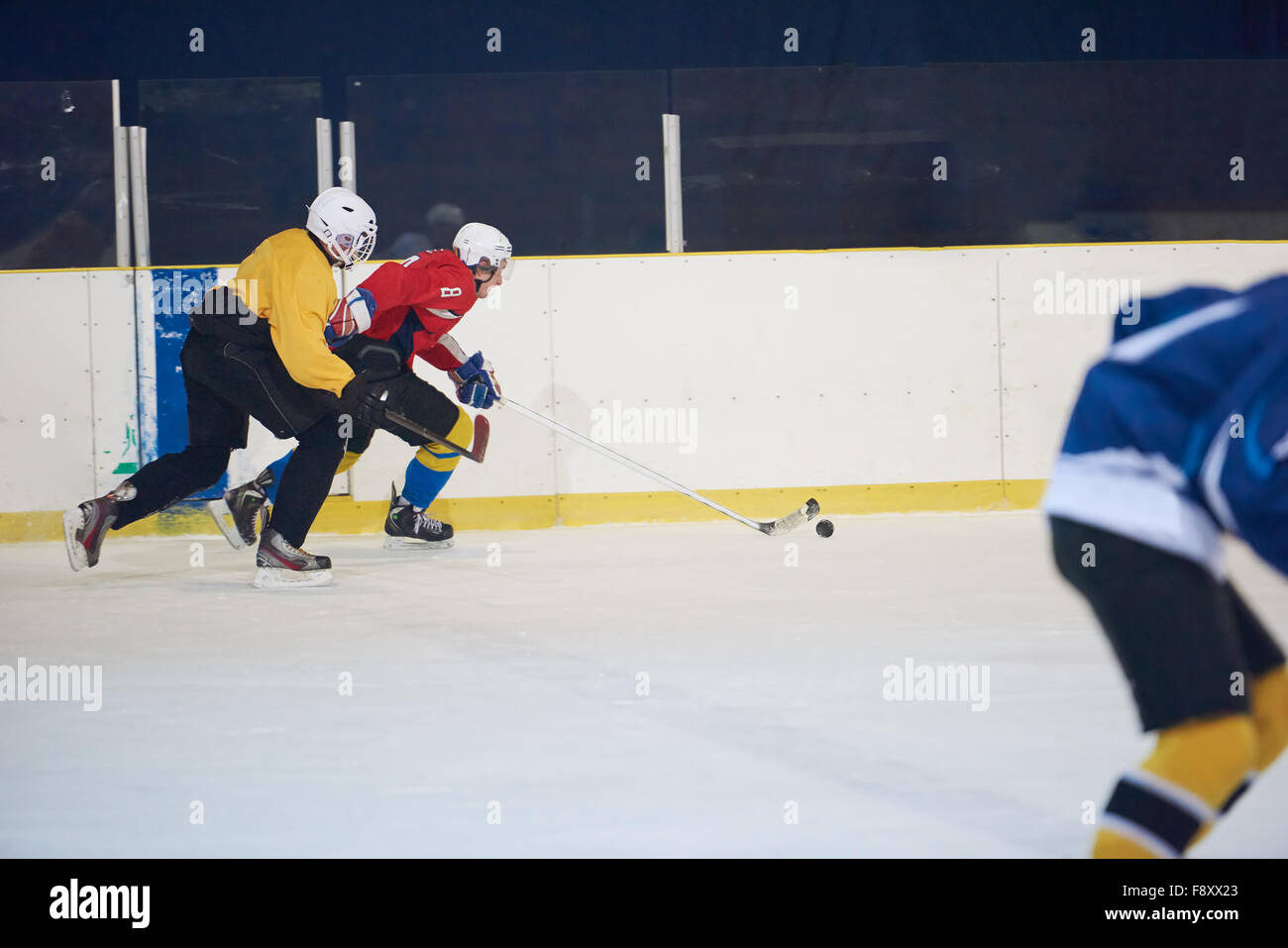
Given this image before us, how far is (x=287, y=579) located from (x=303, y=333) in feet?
2.37

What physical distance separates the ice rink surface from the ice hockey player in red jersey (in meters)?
0.47

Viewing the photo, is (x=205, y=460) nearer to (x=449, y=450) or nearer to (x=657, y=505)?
(x=449, y=450)

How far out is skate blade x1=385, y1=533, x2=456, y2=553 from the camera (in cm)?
503

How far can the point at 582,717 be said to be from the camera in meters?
2.36

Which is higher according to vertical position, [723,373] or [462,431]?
[723,373]

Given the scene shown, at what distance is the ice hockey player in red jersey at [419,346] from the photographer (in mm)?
4609

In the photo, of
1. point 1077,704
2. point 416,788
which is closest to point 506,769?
point 416,788

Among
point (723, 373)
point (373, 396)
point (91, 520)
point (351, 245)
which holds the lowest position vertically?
point (91, 520)

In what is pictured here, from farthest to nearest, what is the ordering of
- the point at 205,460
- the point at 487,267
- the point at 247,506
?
the point at 487,267 → the point at 247,506 → the point at 205,460

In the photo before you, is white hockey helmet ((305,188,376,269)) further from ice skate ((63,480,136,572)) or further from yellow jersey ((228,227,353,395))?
ice skate ((63,480,136,572))

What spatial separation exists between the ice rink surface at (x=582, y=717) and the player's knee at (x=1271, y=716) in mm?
229

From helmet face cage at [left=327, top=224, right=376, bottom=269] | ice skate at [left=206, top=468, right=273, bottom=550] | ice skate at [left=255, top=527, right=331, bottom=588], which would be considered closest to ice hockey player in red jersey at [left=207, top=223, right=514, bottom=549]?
ice skate at [left=206, top=468, right=273, bottom=550]

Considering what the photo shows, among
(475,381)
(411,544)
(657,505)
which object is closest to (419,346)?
(475,381)
